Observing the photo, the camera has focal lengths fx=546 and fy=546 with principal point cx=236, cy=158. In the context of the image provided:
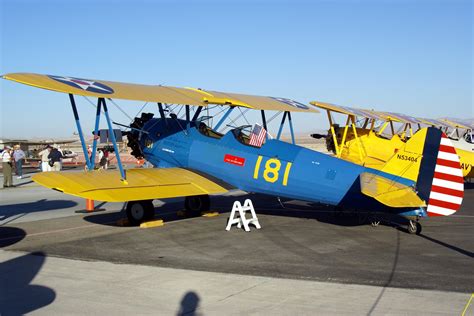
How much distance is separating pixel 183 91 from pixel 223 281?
297 inches

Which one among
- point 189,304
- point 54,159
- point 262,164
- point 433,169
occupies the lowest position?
point 54,159

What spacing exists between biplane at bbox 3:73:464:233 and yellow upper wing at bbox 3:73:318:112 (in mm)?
28

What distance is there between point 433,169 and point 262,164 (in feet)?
11.3

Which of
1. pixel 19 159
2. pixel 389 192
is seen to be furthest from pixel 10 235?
pixel 19 159

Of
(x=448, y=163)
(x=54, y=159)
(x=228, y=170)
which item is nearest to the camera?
(x=448, y=163)

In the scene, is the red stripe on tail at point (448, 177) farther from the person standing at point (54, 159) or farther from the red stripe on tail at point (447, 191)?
the person standing at point (54, 159)

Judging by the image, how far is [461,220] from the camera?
12164 millimetres

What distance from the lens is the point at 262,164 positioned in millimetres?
11375

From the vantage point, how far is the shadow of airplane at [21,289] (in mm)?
5555

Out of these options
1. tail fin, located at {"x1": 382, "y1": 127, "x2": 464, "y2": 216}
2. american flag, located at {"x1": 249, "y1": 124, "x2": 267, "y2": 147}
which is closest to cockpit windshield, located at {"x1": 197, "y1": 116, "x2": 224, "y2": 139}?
american flag, located at {"x1": 249, "y1": 124, "x2": 267, "y2": 147}

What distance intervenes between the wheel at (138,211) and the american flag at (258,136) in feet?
8.42

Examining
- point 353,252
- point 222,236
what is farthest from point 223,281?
point 222,236

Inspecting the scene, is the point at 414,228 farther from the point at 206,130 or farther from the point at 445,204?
the point at 206,130

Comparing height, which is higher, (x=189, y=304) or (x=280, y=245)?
(x=189, y=304)
